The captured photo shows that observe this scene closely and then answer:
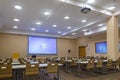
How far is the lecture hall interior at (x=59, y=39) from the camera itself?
209 inches

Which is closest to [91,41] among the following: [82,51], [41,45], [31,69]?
[82,51]

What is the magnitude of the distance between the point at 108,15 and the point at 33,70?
622 centimetres

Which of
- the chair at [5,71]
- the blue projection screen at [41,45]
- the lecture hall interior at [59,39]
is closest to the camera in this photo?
the chair at [5,71]

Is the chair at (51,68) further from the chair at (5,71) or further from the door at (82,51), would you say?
the door at (82,51)

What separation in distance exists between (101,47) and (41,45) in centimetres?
737

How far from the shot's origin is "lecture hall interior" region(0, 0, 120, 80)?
5.30 metres

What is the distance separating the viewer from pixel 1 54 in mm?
12008

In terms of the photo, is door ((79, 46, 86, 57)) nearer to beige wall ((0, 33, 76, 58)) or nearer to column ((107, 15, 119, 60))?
column ((107, 15, 119, 60))

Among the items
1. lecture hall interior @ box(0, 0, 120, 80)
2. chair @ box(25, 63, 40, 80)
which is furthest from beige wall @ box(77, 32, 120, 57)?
chair @ box(25, 63, 40, 80)

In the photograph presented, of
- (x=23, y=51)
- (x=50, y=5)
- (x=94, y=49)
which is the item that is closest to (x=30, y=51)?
(x=23, y=51)

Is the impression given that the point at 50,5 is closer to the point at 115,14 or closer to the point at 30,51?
the point at 115,14

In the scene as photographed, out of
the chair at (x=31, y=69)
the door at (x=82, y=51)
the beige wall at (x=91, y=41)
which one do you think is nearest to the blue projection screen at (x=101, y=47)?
the beige wall at (x=91, y=41)

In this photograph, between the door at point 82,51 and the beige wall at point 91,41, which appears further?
the door at point 82,51

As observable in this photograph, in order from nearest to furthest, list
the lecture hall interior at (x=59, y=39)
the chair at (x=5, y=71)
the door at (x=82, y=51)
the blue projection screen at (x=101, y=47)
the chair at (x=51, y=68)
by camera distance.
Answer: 1. the chair at (x=5, y=71)
2. the chair at (x=51, y=68)
3. the lecture hall interior at (x=59, y=39)
4. the blue projection screen at (x=101, y=47)
5. the door at (x=82, y=51)
